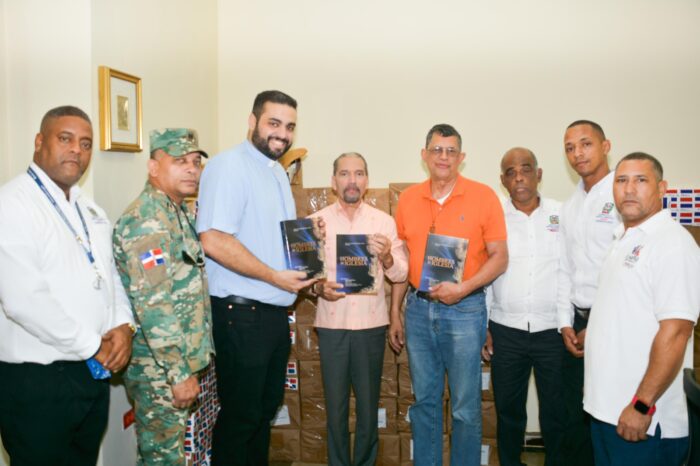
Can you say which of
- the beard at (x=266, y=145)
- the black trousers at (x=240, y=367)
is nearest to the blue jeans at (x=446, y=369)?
the black trousers at (x=240, y=367)

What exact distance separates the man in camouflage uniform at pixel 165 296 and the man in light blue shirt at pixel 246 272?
0.41 feet

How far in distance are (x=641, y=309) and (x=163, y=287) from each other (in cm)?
179

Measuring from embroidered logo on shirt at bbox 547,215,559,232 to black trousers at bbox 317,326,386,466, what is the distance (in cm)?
108

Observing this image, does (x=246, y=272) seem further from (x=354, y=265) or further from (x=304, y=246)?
(x=354, y=265)

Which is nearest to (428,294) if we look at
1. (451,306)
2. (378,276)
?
(451,306)

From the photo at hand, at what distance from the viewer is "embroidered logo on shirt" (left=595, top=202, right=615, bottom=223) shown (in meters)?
2.55

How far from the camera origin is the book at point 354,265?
2.63 m

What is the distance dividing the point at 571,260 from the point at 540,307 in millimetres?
300

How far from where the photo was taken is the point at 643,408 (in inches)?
70.6

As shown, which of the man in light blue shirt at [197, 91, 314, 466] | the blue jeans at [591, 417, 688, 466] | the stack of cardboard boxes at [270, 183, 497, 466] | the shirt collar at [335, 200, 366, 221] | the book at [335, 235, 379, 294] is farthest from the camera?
the stack of cardboard boxes at [270, 183, 497, 466]

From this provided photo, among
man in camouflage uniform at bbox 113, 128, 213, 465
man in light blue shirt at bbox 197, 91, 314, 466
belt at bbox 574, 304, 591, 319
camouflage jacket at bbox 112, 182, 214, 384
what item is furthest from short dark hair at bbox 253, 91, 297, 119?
belt at bbox 574, 304, 591, 319

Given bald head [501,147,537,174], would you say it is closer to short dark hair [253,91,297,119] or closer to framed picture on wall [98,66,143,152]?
short dark hair [253,91,297,119]

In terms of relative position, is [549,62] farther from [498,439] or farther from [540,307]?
[498,439]

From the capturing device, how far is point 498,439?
2.94 meters
